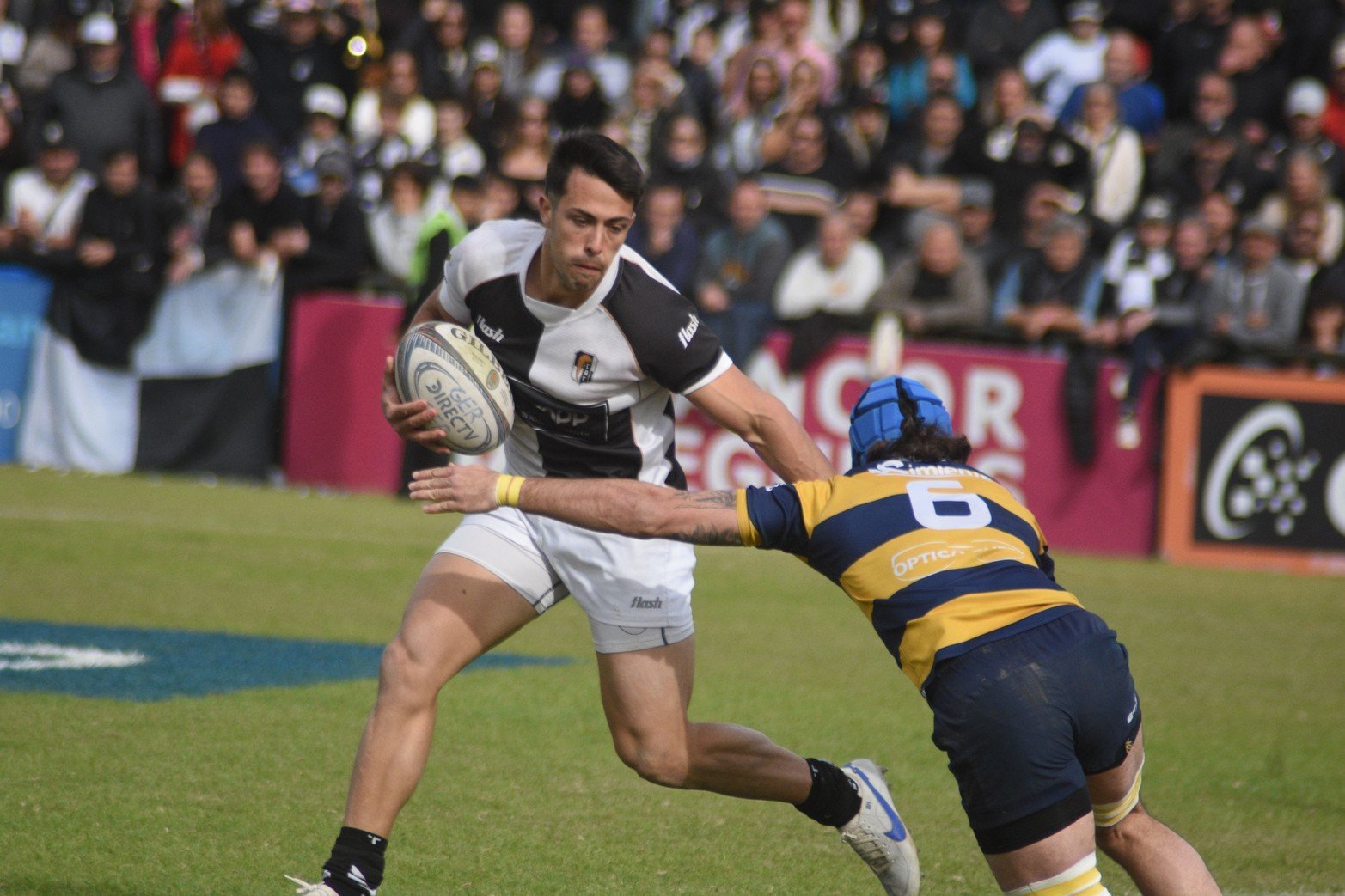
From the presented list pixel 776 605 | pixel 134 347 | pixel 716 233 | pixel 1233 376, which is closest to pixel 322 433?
pixel 134 347

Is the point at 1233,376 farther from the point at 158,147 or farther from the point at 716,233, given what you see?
the point at 158,147

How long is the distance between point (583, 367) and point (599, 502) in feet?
3.20

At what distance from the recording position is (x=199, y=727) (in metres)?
6.95

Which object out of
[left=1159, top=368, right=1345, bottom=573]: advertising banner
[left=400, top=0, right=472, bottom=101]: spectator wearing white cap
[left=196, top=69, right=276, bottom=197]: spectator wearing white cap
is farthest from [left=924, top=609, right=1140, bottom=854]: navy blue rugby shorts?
[left=400, top=0, right=472, bottom=101]: spectator wearing white cap

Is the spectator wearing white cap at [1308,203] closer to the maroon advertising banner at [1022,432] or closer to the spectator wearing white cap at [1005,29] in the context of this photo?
the maroon advertising banner at [1022,432]

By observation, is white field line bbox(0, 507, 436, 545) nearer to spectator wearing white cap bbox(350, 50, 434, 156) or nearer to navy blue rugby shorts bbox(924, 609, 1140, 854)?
spectator wearing white cap bbox(350, 50, 434, 156)

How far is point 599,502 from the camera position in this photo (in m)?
4.39

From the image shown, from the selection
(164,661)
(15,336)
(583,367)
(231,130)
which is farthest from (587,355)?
(231,130)

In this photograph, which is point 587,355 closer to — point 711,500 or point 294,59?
point 711,500

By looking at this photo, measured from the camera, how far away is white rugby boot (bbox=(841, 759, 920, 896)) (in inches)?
213

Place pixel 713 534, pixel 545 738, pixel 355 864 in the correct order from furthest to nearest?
pixel 545 738, pixel 355 864, pixel 713 534

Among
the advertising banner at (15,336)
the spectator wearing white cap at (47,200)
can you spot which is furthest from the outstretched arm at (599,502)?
the spectator wearing white cap at (47,200)

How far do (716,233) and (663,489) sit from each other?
993 centimetres

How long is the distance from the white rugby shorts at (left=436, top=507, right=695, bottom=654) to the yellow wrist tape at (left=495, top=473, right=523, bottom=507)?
2.90ft
